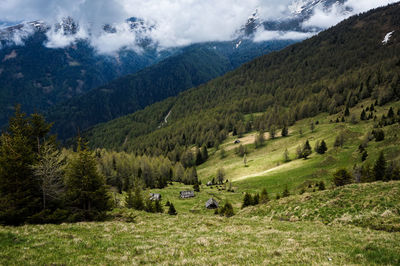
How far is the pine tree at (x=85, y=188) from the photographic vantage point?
2683 cm

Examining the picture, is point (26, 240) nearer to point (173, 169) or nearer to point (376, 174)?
point (376, 174)

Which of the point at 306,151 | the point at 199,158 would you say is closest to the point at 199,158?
the point at 199,158

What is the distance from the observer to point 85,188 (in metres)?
27.4

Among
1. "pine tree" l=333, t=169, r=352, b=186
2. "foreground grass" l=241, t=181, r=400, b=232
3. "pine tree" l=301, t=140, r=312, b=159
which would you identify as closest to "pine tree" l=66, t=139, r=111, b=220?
"foreground grass" l=241, t=181, r=400, b=232

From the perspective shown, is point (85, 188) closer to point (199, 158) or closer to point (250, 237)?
point (250, 237)

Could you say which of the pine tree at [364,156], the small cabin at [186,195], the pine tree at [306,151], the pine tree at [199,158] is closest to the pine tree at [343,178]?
the pine tree at [364,156]

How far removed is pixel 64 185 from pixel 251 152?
459ft

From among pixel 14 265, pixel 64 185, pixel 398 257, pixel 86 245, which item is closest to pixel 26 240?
pixel 86 245

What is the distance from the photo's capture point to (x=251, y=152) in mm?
155125

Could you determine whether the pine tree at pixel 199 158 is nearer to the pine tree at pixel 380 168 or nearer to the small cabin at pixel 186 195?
the small cabin at pixel 186 195

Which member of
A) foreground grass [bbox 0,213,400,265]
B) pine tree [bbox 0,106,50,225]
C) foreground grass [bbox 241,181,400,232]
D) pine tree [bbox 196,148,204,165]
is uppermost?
pine tree [bbox 0,106,50,225]

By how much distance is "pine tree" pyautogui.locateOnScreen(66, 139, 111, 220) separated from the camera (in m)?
26.8

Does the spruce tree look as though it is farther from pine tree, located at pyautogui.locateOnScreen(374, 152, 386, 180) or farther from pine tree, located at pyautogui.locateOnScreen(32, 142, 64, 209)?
pine tree, located at pyautogui.locateOnScreen(32, 142, 64, 209)

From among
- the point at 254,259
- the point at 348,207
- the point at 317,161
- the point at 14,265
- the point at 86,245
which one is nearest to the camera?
the point at 14,265
